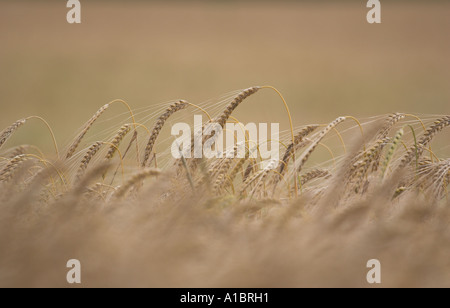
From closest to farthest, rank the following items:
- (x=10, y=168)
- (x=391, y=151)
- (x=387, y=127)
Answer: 1. (x=391, y=151)
2. (x=10, y=168)
3. (x=387, y=127)

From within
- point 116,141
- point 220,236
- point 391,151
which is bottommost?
point 220,236

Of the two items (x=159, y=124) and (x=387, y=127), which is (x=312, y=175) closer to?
(x=387, y=127)

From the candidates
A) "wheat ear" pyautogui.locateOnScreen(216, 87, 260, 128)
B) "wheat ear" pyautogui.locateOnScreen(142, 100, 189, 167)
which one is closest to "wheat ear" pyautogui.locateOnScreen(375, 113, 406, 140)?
"wheat ear" pyautogui.locateOnScreen(216, 87, 260, 128)

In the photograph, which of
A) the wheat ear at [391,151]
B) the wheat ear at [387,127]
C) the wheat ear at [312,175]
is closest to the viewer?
the wheat ear at [391,151]

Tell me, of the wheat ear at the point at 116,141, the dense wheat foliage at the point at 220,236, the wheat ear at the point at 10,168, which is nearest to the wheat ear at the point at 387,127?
the dense wheat foliage at the point at 220,236

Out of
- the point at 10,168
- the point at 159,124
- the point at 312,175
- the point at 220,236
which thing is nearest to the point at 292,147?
the point at 312,175

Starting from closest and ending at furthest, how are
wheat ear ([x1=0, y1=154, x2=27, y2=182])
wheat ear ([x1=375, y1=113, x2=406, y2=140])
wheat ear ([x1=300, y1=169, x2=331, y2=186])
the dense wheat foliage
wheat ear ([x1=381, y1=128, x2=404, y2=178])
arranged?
the dense wheat foliage → wheat ear ([x1=381, y1=128, x2=404, y2=178]) → wheat ear ([x1=0, y1=154, x2=27, y2=182]) → wheat ear ([x1=375, y1=113, x2=406, y2=140]) → wheat ear ([x1=300, y1=169, x2=331, y2=186])

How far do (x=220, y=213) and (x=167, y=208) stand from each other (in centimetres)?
11

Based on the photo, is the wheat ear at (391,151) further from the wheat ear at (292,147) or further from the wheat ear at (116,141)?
the wheat ear at (116,141)

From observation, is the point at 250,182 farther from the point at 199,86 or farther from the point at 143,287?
the point at 199,86

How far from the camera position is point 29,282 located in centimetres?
70

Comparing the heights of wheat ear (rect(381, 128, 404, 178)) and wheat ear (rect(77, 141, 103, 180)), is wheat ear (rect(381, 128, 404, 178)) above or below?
below

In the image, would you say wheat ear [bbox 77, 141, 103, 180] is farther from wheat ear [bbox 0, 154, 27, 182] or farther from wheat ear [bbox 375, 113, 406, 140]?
wheat ear [bbox 375, 113, 406, 140]
